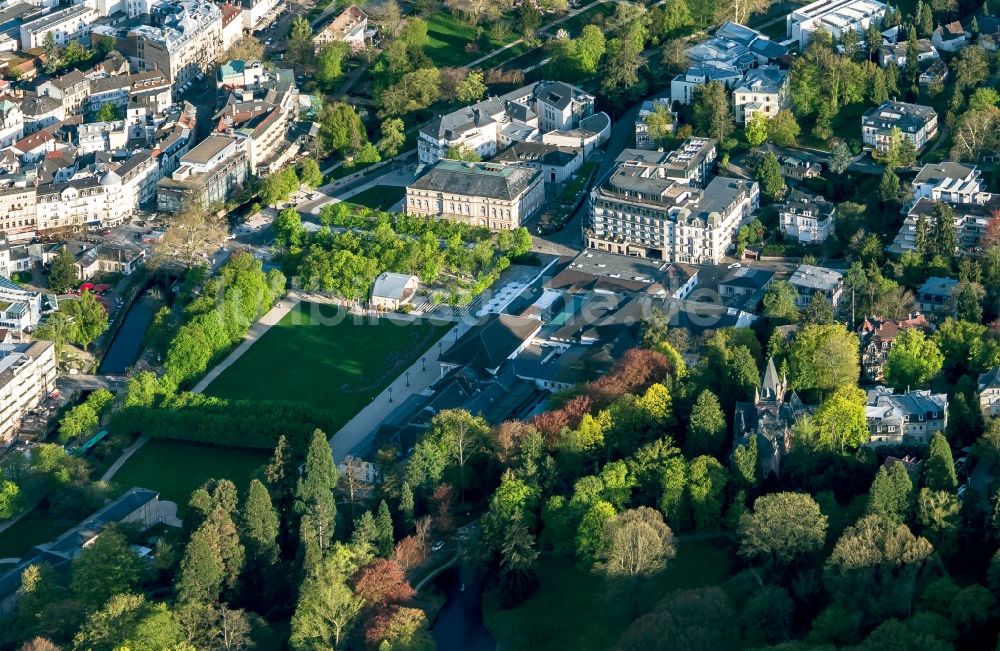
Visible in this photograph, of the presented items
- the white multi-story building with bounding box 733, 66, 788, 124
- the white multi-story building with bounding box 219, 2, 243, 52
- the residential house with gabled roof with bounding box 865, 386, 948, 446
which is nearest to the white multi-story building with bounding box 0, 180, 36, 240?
the white multi-story building with bounding box 219, 2, 243, 52

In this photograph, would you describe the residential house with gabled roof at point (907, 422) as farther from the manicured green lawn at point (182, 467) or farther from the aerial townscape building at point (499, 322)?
the manicured green lawn at point (182, 467)

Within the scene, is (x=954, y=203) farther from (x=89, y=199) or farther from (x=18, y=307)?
(x=89, y=199)

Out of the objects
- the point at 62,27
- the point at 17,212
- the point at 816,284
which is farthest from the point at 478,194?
the point at 62,27

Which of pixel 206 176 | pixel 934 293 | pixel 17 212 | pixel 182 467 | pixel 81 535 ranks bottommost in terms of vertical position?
pixel 182 467

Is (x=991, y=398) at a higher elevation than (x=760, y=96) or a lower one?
higher

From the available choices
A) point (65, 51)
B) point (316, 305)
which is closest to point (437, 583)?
point (316, 305)

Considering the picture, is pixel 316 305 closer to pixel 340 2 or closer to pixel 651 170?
pixel 651 170
